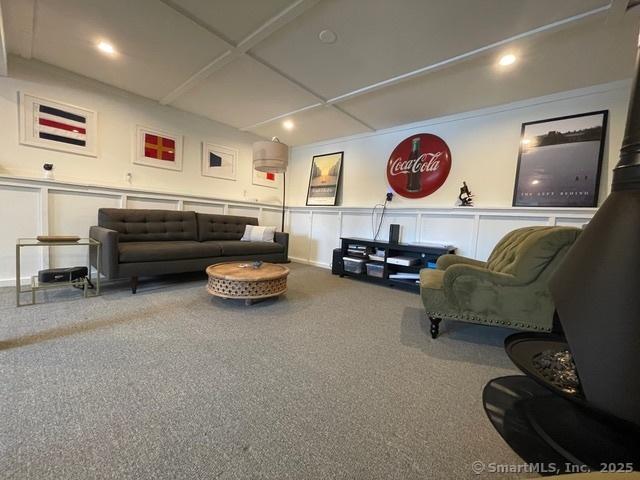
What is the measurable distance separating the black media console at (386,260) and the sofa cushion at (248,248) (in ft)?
3.02

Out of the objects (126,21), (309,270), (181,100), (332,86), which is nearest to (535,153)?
(332,86)

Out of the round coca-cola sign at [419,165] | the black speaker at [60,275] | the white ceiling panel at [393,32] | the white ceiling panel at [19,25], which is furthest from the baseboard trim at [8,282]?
the round coca-cola sign at [419,165]

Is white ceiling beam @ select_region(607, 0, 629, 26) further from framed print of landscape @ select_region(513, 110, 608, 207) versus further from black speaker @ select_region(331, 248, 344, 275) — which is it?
black speaker @ select_region(331, 248, 344, 275)

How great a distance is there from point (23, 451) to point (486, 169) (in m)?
4.09

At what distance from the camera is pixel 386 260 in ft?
11.0

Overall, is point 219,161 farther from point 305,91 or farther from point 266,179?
point 305,91

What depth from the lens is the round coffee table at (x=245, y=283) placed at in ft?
7.41

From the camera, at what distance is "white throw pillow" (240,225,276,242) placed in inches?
153

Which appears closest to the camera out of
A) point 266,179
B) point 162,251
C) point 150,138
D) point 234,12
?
point 234,12

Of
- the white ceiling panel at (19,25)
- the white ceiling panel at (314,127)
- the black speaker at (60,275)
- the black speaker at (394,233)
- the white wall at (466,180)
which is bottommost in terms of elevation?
the black speaker at (60,275)

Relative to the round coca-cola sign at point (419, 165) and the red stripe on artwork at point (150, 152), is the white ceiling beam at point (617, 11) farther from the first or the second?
the red stripe on artwork at point (150, 152)

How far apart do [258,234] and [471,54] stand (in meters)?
3.20

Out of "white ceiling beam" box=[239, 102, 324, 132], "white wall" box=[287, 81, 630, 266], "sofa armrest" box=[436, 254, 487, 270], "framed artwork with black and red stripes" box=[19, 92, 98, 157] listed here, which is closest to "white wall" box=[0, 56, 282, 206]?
"framed artwork with black and red stripes" box=[19, 92, 98, 157]

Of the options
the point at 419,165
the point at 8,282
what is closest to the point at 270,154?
the point at 419,165
